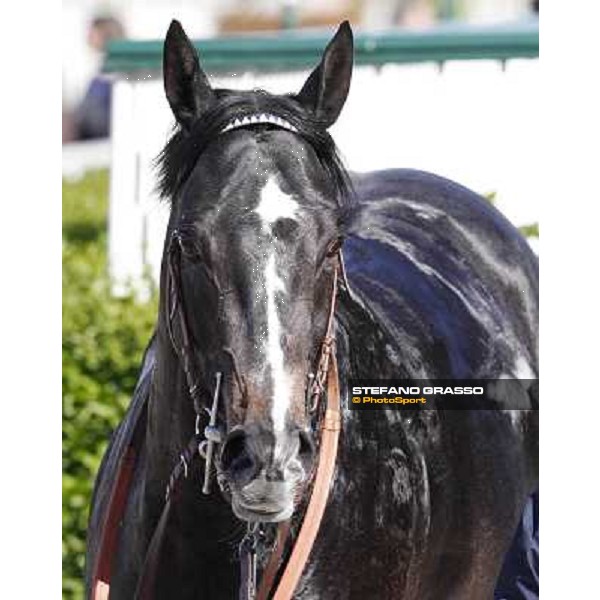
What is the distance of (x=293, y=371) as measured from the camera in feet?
9.52

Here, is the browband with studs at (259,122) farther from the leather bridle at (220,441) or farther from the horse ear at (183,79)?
the leather bridle at (220,441)

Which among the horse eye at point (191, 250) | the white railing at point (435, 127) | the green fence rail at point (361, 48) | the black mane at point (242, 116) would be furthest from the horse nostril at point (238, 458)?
the green fence rail at point (361, 48)

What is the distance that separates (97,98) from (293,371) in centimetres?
332

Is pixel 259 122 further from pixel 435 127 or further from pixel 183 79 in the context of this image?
pixel 435 127

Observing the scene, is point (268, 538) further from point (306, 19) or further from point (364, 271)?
point (306, 19)

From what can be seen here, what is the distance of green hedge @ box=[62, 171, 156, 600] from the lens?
554 centimetres

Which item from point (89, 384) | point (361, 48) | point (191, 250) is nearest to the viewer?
point (191, 250)

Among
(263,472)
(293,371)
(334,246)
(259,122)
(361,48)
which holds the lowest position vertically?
(263,472)

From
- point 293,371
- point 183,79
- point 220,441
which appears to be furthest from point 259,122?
point 220,441

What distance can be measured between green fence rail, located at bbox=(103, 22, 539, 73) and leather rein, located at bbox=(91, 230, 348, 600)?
2.06m

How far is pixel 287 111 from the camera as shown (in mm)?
3193

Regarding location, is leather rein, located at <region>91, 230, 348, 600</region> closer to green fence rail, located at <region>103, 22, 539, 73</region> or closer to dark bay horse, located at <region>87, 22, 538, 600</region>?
dark bay horse, located at <region>87, 22, 538, 600</region>

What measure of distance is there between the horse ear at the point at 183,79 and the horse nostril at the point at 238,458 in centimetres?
73
